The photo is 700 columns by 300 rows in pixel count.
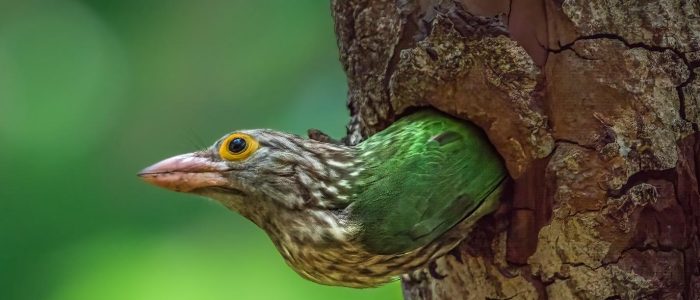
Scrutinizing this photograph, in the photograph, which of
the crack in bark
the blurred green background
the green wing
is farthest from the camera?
the blurred green background

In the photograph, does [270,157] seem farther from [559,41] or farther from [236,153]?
[559,41]

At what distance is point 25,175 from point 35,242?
0.20 m

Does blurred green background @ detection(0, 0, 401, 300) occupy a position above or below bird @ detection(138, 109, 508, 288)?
above

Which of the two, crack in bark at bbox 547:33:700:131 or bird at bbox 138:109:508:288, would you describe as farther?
crack in bark at bbox 547:33:700:131

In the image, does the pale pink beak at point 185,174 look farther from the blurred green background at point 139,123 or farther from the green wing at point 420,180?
the blurred green background at point 139,123

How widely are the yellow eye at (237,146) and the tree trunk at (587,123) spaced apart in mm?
325

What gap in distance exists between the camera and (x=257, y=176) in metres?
1.21

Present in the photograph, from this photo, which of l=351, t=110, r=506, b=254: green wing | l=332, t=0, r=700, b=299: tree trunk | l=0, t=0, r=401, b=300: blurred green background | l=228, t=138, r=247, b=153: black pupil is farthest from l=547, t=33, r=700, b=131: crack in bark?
l=0, t=0, r=401, b=300: blurred green background

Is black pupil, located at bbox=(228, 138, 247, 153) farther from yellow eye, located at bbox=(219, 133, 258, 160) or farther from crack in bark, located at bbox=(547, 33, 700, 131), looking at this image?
crack in bark, located at bbox=(547, 33, 700, 131)

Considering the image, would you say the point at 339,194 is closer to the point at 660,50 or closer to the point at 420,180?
the point at 420,180

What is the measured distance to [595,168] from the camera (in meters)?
1.31

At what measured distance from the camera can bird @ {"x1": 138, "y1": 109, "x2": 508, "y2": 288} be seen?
1.20m

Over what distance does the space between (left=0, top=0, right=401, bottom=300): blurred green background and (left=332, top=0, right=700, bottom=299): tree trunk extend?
3.22 ft

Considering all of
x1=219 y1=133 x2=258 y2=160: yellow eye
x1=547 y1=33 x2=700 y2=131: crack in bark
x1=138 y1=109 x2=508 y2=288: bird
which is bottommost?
x1=138 y1=109 x2=508 y2=288: bird
